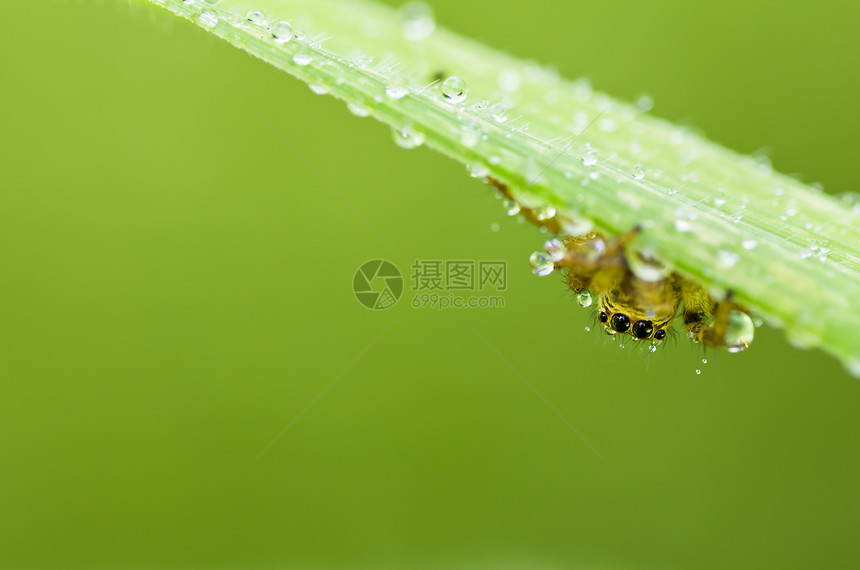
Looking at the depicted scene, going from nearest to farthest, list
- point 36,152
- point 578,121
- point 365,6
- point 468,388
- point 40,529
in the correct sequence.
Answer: point 578,121
point 365,6
point 40,529
point 36,152
point 468,388

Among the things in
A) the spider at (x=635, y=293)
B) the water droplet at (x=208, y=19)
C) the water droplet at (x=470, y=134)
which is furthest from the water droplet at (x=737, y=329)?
the water droplet at (x=208, y=19)

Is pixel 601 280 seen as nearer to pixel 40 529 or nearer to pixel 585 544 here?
pixel 585 544

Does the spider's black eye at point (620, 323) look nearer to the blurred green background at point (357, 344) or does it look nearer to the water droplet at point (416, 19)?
the water droplet at point (416, 19)

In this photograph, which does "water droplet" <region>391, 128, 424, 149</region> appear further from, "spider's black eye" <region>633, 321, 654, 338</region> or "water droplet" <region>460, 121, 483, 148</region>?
"spider's black eye" <region>633, 321, 654, 338</region>

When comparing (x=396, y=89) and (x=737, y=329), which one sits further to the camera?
(x=737, y=329)

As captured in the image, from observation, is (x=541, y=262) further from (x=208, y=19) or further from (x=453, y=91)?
(x=208, y=19)

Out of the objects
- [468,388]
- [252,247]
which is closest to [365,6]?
[252,247]

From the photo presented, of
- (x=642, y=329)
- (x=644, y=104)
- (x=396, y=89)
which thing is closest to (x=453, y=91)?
(x=396, y=89)
